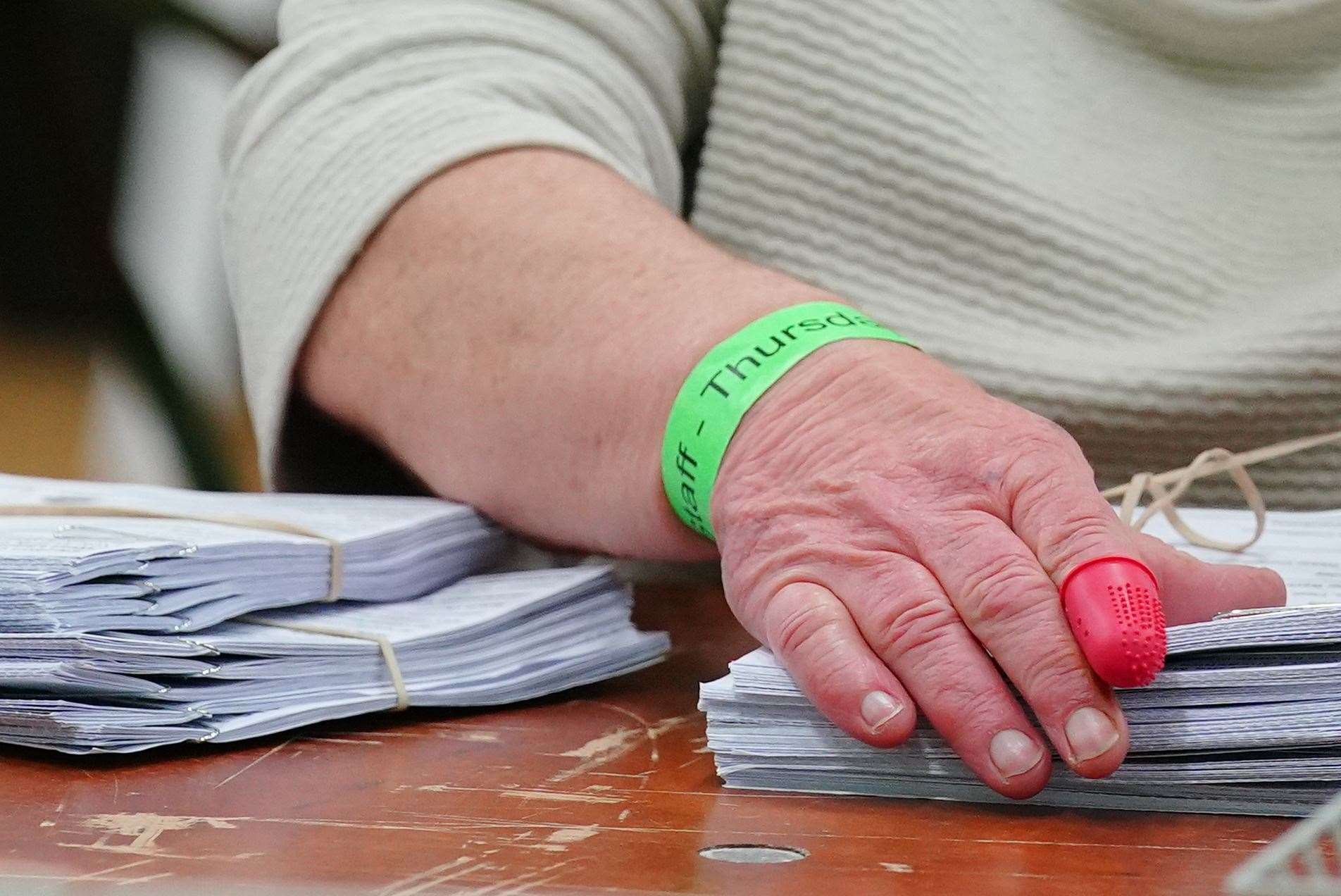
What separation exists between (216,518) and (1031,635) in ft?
1.26

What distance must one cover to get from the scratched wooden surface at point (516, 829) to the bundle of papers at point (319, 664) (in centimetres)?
1

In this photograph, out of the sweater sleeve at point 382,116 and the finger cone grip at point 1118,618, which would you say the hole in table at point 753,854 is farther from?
the sweater sleeve at point 382,116

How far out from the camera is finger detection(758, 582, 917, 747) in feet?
1.43

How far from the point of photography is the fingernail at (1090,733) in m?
0.41

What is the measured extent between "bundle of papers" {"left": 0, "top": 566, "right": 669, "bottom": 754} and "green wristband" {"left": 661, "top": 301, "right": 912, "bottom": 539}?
0.32 ft

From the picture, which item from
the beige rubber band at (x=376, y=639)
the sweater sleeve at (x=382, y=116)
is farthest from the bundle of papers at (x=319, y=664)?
the sweater sleeve at (x=382, y=116)

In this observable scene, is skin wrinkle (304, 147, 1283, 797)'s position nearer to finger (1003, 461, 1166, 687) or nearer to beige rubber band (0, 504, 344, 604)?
finger (1003, 461, 1166, 687)

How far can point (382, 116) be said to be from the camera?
0.79 m

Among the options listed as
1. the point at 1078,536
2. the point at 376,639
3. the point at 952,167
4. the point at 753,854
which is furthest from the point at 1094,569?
the point at 952,167

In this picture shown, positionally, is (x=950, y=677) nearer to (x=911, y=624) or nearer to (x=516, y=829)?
(x=911, y=624)

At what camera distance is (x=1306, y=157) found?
0.89 m

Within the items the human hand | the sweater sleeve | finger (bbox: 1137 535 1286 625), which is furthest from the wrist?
the sweater sleeve

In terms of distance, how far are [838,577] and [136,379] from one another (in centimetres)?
157

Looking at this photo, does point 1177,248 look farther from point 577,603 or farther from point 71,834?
point 71,834
